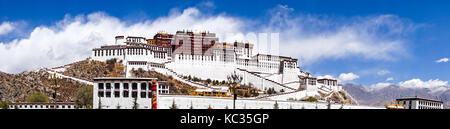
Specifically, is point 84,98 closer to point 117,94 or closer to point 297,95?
point 117,94

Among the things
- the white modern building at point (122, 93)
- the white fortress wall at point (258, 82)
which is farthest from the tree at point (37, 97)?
the white fortress wall at point (258, 82)

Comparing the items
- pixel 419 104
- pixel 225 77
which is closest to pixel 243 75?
pixel 225 77

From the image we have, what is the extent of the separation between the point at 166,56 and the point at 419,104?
57047 millimetres

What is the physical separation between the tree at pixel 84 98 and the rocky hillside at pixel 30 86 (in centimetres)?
364

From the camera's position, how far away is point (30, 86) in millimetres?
87875

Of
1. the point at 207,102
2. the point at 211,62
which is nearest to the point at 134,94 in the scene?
the point at 207,102

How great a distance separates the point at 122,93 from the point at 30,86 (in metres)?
30.2

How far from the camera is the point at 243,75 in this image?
4414 inches

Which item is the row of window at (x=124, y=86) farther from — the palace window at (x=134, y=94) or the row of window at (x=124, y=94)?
the row of window at (x=124, y=94)

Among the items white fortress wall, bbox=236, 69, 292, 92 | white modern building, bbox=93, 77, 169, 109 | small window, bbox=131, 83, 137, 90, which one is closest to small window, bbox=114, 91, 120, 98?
white modern building, bbox=93, 77, 169, 109

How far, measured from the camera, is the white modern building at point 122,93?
66438 mm

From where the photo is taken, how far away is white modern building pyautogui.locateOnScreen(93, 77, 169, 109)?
66438mm
